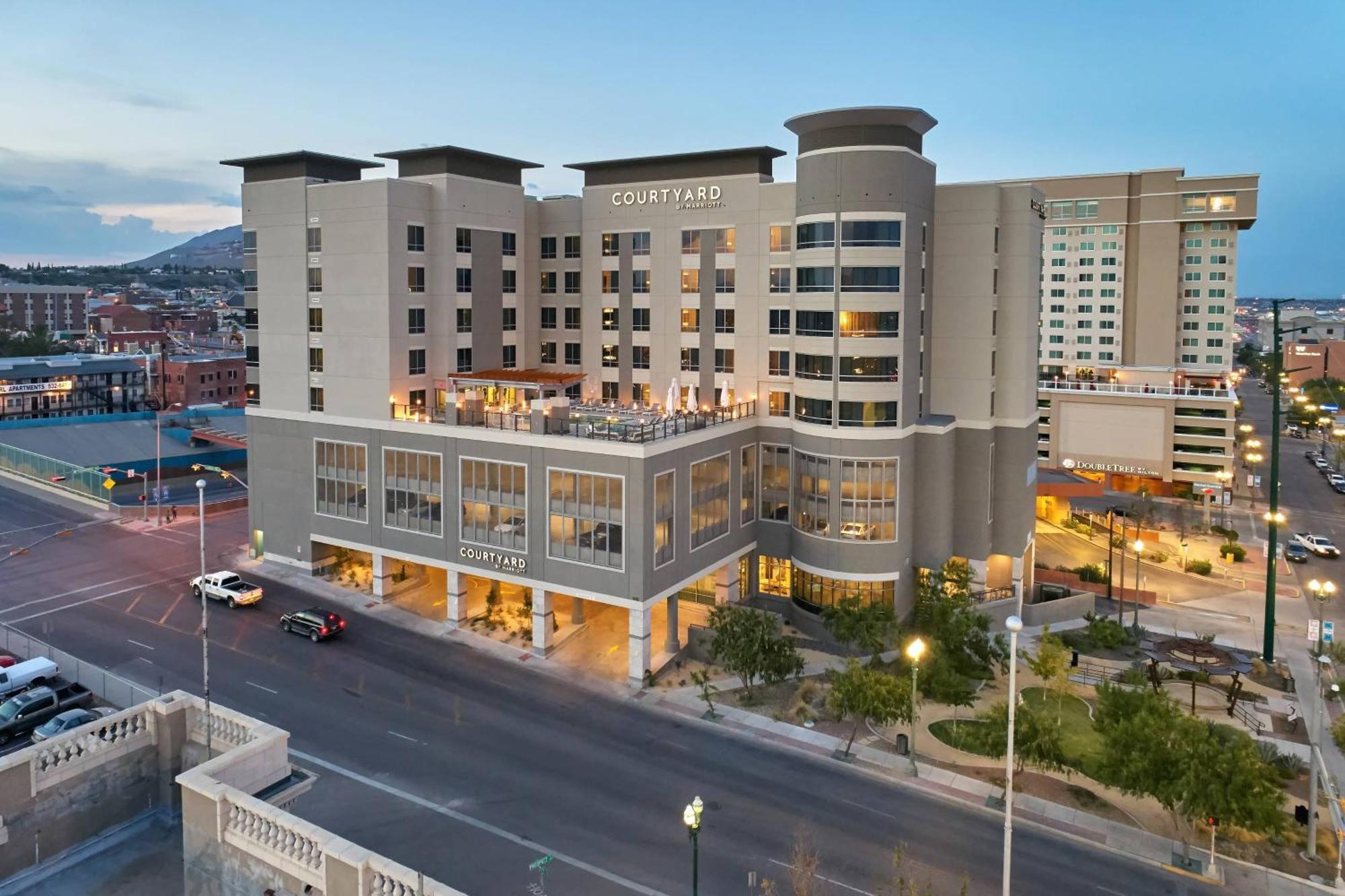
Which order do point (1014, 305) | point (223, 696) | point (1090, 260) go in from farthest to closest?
point (1090, 260) < point (1014, 305) < point (223, 696)

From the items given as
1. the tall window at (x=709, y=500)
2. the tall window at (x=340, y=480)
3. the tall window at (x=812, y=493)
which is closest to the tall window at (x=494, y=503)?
the tall window at (x=340, y=480)

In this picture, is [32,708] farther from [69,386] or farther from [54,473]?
[69,386]

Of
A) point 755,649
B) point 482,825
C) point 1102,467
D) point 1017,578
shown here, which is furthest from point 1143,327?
point 482,825

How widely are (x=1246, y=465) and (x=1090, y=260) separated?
114 ft

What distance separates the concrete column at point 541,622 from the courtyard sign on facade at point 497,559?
159cm

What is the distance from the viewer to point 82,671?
40000 mm

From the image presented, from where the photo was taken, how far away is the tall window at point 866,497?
50375mm

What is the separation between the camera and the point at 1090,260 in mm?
109938

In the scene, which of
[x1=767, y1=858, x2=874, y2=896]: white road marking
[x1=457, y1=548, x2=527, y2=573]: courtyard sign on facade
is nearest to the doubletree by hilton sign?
[x1=457, y1=548, x2=527, y2=573]: courtyard sign on facade

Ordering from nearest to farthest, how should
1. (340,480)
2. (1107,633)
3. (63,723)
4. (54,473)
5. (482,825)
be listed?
(482,825)
(63,723)
(1107,633)
(340,480)
(54,473)

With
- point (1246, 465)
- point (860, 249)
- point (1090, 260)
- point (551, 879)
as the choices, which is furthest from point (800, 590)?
point (1246, 465)

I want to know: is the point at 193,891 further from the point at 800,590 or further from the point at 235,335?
the point at 235,335

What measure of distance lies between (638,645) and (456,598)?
497 inches

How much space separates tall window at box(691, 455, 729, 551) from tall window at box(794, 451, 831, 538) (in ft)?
13.9
